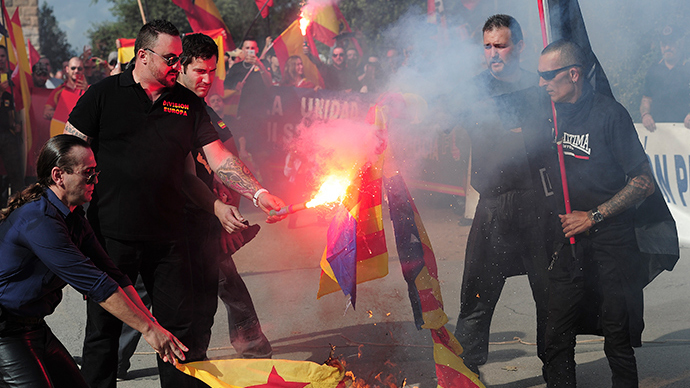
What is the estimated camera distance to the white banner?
24.1ft

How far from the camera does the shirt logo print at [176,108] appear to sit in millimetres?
3260

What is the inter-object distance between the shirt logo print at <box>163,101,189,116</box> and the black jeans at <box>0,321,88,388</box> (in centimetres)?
125

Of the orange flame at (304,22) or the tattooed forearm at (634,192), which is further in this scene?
the orange flame at (304,22)

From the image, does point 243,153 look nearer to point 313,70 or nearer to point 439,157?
point 313,70

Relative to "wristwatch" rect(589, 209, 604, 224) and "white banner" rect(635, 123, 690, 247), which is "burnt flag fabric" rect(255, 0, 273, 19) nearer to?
"white banner" rect(635, 123, 690, 247)

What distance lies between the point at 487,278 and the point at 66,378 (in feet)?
7.97

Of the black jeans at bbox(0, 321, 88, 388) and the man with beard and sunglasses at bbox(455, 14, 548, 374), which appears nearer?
the black jeans at bbox(0, 321, 88, 388)

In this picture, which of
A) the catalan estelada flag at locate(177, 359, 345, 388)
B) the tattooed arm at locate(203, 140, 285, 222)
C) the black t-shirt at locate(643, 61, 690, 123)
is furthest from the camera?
the black t-shirt at locate(643, 61, 690, 123)

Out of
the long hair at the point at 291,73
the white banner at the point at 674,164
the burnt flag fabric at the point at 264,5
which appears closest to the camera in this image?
the white banner at the point at 674,164

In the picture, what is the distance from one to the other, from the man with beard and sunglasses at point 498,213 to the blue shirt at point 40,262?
2199 millimetres

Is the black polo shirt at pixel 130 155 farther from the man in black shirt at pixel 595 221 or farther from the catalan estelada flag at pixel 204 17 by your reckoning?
the catalan estelada flag at pixel 204 17

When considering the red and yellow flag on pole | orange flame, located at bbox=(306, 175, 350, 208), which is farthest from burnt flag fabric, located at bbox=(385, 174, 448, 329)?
the red and yellow flag on pole

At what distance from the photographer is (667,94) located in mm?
7609

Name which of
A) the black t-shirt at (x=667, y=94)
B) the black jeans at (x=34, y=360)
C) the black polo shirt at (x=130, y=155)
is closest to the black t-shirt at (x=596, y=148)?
the black polo shirt at (x=130, y=155)
